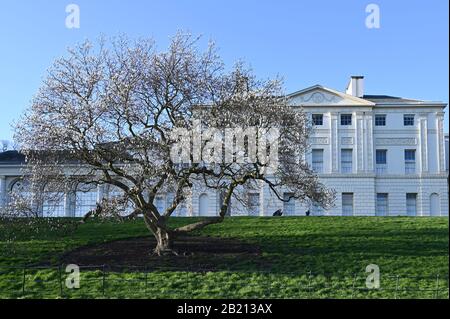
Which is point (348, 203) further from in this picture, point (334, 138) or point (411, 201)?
point (334, 138)

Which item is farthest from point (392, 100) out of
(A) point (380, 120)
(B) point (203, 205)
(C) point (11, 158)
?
(C) point (11, 158)

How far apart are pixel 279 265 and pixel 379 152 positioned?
46.8 meters

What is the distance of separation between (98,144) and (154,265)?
5.78 meters

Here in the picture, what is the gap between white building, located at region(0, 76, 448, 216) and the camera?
2694 inches

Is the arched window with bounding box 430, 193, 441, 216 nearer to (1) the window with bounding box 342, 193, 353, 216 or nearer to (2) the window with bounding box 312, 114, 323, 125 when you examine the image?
(1) the window with bounding box 342, 193, 353, 216

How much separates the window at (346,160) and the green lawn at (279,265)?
30.8 m

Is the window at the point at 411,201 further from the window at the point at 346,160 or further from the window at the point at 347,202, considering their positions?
the window at the point at 346,160

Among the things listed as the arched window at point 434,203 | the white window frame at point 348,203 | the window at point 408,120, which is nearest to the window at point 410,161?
the window at point 408,120

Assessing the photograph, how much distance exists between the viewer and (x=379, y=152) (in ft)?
230

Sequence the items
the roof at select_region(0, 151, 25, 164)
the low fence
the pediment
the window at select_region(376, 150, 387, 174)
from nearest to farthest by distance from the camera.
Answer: the low fence < the roof at select_region(0, 151, 25, 164) < the pediment < the window at select_region(376, 150, 387, 174)

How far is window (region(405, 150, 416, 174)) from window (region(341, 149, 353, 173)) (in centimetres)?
649

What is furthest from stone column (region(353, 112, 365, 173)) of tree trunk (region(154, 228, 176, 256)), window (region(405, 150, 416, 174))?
tree trunk (region(154, 228, 176, 256))

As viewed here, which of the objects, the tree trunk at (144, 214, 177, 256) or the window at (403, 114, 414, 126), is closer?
the tree trunk at (144, 214, 177, 256)
